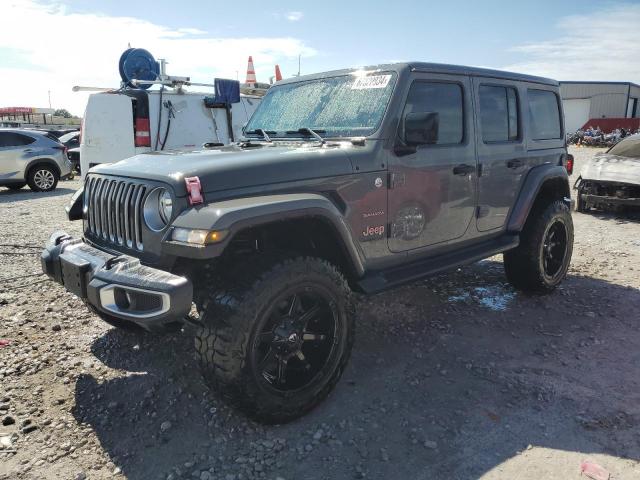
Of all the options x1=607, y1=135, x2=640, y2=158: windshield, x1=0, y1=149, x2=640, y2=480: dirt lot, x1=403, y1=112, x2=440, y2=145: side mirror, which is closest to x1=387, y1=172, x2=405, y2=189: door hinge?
x1=403, y1=112, x2=440, y2=145: side mirror

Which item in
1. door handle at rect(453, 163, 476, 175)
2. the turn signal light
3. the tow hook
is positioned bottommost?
the tow hook

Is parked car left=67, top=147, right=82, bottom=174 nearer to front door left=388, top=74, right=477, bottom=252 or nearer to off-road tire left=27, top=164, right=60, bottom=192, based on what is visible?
off-road tire left=27, top=164, right=60, bottom=192

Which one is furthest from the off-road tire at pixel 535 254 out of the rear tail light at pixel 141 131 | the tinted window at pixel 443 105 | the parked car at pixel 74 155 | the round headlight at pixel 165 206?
the parked car at pixel 74 155

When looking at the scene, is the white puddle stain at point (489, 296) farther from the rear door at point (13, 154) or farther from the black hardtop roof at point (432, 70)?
the rear door at point (13, 154)

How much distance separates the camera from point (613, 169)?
8508mm

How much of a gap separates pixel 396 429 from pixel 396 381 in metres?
0.52

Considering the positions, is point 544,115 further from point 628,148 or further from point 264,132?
point 628,148

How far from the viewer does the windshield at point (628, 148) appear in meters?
8.78

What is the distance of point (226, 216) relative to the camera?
7.97 feet

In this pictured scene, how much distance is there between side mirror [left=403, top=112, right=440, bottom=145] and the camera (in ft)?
10.2

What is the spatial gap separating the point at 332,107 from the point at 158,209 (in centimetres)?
151

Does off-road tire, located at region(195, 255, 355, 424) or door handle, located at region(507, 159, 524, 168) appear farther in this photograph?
door handle, located at region(507, 159, 524, 168)

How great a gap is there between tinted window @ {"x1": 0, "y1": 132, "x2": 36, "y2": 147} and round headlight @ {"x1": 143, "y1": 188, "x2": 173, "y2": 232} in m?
11.7

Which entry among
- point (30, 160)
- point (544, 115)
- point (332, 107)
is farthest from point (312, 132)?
point (30, 160)
